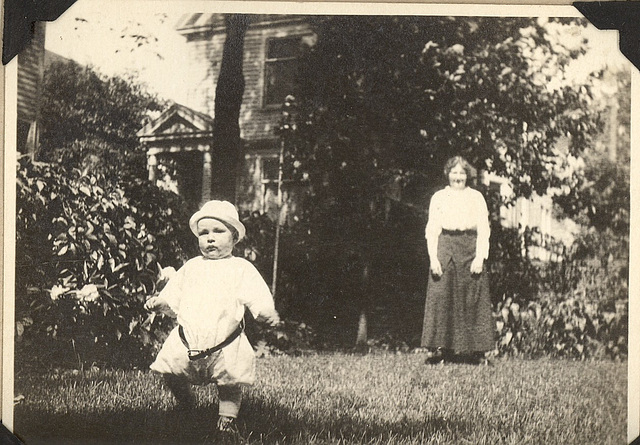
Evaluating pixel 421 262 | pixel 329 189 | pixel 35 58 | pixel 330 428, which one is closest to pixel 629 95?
pixel 421 262

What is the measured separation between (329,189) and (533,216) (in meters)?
1.17

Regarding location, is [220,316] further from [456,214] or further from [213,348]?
[456,214]

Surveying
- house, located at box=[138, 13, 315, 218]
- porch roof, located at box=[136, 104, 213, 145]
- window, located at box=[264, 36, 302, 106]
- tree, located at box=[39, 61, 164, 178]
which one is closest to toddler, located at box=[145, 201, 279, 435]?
house, located at box=[138, 13, 315, 218]

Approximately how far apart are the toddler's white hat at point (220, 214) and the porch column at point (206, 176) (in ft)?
0.13

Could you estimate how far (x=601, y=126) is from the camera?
347 cm

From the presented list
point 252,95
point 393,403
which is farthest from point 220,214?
point 393,403

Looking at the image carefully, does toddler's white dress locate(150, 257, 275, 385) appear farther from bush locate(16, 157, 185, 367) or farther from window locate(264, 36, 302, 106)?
window locate(264, 36, 302, 106)

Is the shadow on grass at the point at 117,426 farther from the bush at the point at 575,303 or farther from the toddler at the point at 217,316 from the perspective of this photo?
the bush at the point at 575,303

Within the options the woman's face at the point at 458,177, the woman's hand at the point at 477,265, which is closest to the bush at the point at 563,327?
the woman's hand at the point at 477,265

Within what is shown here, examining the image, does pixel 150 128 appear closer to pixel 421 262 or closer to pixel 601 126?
pixel 421 262

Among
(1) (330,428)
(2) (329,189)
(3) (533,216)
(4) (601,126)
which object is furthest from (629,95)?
(1) (330,428)

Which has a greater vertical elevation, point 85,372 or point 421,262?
point 421,262

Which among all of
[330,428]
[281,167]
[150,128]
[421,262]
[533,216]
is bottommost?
[330,428]

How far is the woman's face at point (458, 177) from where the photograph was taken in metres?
3.45
